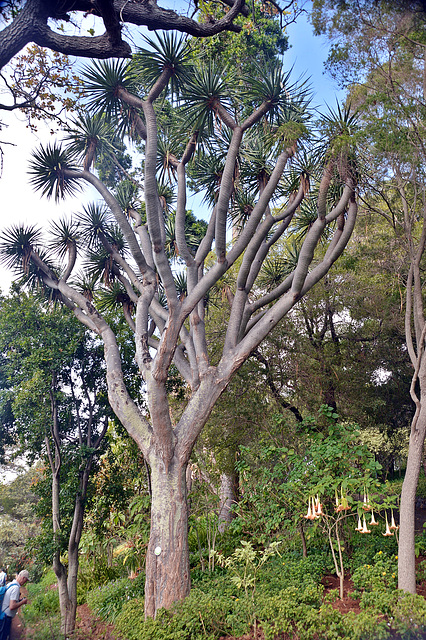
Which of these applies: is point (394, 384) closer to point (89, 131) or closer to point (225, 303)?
point (225, 303)

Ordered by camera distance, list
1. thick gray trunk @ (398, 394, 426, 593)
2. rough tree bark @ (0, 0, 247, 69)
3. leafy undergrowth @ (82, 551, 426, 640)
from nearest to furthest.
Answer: rough tree bark @ (0, 0, 247, 69), leafy undergrowth @ (82, 551, 426, 640), thick gray trunk @ (398, 394, 426, 593)

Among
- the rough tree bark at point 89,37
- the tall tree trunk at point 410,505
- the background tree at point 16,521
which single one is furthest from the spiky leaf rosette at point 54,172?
the background tree at point 16,521

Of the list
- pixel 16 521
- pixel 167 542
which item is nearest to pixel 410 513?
pixel 167 542

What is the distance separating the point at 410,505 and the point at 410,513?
9 cm

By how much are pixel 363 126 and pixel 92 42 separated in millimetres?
4510

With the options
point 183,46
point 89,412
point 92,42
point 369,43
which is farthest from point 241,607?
point 369,43

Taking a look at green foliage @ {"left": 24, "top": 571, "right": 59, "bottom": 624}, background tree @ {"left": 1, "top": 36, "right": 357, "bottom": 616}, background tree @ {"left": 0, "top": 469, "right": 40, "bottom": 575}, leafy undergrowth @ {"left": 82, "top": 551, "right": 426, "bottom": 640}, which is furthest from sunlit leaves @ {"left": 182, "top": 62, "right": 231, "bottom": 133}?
background tree @ {"left": 0, "top": 469, "right": 40, "bottom": 575}

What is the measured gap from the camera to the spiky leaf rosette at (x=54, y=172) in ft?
26.3

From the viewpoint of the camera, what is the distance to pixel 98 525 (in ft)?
28.6

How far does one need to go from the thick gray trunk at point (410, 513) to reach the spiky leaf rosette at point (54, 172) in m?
6.79

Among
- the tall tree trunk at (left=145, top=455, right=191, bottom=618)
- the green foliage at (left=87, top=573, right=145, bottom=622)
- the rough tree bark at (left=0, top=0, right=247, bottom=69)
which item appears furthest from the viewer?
the green foliage at (left=87, top=573, right=145, bottom=622)

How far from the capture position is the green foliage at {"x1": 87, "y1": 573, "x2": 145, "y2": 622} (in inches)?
279

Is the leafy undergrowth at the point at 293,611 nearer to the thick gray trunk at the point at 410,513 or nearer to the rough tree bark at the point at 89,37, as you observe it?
the thick gray trunk at the point at 410,513

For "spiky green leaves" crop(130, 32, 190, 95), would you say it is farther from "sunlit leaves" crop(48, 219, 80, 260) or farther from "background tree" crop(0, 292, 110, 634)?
"background tree" crop(0, 292, 110, 634)
